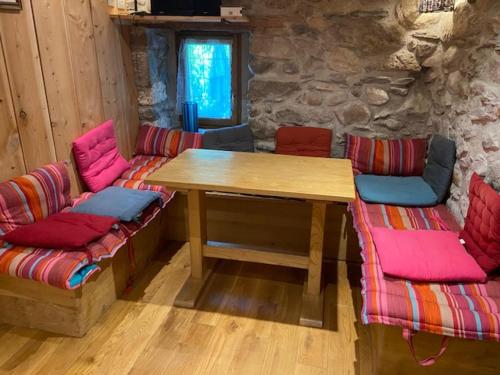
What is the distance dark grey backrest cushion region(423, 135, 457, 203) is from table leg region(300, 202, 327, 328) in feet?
3.00

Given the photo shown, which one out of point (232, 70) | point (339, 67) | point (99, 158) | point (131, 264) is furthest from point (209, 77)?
point (131, 264)

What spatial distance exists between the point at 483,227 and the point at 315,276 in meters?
0.95

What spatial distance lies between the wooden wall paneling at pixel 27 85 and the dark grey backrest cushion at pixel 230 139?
117cm

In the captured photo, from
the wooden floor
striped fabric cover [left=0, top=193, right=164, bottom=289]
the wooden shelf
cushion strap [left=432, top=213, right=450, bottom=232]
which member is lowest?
the wooden floor

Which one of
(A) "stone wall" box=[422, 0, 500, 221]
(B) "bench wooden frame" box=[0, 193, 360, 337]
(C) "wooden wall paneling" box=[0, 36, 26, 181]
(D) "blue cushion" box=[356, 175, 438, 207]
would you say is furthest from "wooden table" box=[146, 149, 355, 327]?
(C) "wooden wall paneling" box=[0, 36, 26, 181]

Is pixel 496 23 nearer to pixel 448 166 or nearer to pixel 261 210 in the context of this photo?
pixel 448 166

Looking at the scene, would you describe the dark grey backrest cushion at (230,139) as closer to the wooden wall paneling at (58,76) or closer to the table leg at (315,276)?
the wooden wall paneling at (58,76)

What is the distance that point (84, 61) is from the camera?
9.04ft

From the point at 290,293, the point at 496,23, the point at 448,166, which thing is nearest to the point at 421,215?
the point at 448,166

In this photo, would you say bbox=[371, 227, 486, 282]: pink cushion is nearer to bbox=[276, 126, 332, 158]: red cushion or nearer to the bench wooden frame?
the bench wooden frame

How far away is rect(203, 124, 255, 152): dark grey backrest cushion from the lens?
323 cm

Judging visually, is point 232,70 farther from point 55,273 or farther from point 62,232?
point 55,273

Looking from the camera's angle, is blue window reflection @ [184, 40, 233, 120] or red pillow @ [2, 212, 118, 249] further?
blue window reflection @ [184, 40, 233, 120]

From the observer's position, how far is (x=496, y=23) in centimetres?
210
